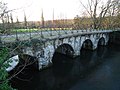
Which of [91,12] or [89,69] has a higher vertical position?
[91,12]

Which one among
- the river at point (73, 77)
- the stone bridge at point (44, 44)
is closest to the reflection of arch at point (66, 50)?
the stone bridge at point (44, 44)

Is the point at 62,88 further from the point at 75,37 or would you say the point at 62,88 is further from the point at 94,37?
the point at 94,37

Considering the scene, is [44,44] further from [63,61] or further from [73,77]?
[63,61]

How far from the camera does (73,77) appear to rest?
606 inches

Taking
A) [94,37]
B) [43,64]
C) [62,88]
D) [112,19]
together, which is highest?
[112,19]

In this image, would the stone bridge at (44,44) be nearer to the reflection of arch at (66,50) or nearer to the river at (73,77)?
the reflection of arch at (66,50)

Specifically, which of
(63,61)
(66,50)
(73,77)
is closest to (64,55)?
(66,50)

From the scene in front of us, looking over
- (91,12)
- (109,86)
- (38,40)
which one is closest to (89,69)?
(109,86)

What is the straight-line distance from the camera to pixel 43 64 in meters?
15.6

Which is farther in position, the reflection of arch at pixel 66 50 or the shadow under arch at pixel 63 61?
the reflection of arch at pixel 66 50

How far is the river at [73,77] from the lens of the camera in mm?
13195

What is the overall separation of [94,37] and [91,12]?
1058 centimetres

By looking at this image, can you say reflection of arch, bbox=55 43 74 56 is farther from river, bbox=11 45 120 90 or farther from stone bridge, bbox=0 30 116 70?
river, bbox=11 45 120 90

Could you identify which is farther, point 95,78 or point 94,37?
point 94,37
